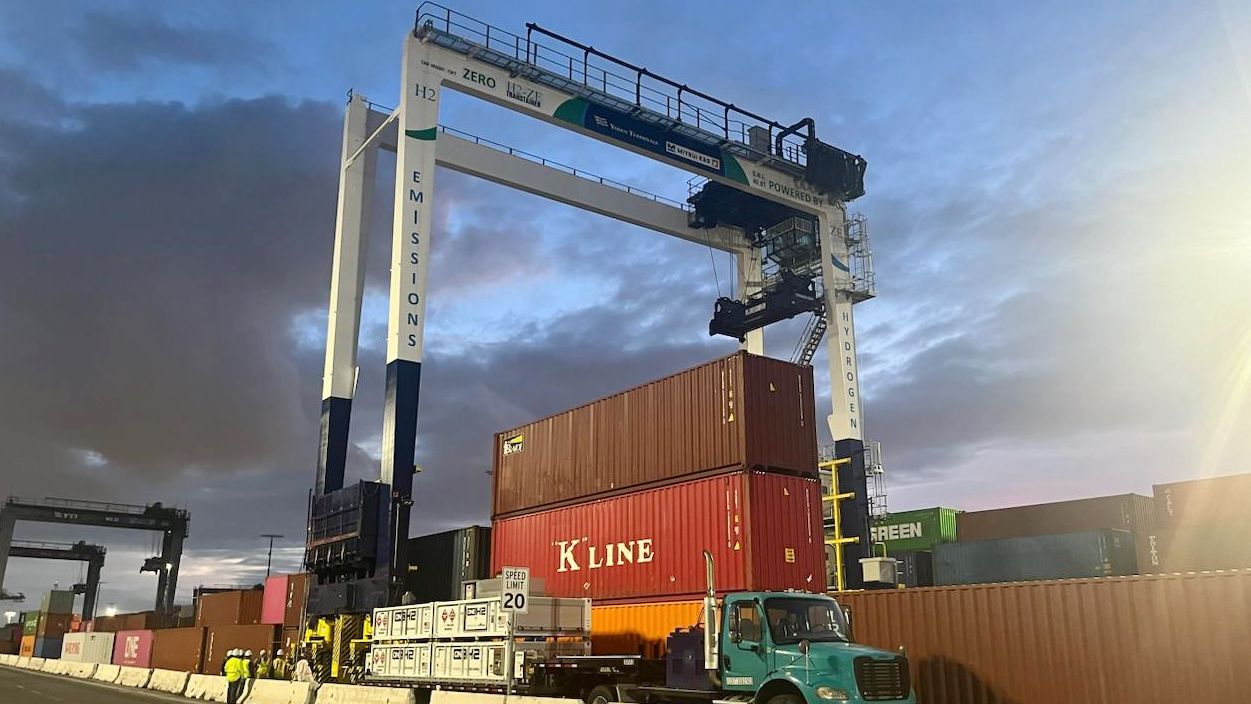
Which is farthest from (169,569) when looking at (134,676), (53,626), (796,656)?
(796,656)

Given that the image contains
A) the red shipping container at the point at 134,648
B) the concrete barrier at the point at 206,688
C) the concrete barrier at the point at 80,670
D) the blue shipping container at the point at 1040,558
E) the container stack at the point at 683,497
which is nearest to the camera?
the container stack at the point at 683,497

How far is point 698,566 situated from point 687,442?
266 centimetres

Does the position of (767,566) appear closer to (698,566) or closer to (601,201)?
(698,566)

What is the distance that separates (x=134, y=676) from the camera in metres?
34.8

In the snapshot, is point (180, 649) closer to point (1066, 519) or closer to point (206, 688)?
point (206, 688)

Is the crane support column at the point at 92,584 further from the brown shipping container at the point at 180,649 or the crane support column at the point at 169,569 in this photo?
the brown shipping container at the point at 180,649

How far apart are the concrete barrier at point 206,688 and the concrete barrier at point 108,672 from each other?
11.0 metres

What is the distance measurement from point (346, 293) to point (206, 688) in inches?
532

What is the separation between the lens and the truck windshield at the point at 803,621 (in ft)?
38.2

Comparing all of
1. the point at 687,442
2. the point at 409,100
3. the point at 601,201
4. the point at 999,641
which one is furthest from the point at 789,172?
the point at 999,641

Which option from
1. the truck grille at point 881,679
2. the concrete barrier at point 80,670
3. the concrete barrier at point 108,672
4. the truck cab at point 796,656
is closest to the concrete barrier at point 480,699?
the truck cab at point 796,656

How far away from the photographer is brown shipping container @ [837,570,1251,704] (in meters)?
11.5

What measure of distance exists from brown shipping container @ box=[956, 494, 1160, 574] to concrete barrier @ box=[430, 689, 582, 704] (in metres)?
19.5

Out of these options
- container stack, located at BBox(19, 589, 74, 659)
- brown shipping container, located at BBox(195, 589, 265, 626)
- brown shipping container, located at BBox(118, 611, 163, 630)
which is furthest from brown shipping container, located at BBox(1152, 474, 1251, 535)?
container stack, located at BBox(19, 589, 74, 659)
